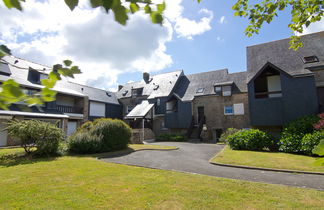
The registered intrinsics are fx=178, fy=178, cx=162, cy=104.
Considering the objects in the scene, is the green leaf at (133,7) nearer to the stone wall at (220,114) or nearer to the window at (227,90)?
the stone wall at (220,114)

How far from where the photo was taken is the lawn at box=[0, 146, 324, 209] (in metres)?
4.52

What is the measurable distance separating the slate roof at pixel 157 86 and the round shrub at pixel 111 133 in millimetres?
13840

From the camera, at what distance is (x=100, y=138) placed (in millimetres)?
13344

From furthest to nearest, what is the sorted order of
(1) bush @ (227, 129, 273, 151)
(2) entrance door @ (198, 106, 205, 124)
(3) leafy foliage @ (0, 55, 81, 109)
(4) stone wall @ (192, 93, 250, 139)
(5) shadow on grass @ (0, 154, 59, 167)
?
(2) entrance door @ (198, 106, 205, 124) < (4) stone wall @ (192, 93, 250, 139) < (1) bush @ (227, 129, 273, 151) < (5) shadow on grass @ (0, 154, 59, 167) < (3) leafy foliage @ (0, 55, 81, 109)

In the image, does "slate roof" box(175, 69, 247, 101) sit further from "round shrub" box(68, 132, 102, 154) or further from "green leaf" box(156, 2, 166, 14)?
"green leaf" box(156, 2, 166, 14)

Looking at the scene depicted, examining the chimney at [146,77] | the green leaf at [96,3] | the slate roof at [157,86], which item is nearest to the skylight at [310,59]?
the slate roof at [157,86]

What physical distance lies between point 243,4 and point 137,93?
28474 mm

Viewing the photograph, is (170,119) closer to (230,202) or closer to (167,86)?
(167,86)

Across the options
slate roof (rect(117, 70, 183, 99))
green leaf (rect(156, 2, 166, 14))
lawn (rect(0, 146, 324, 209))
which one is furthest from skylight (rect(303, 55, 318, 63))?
green leaf (rect(156, 2, 166, 14))

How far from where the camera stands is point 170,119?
25.9 metres

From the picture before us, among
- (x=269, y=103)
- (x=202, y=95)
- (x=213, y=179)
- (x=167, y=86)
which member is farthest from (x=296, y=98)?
(x=167, y=86)

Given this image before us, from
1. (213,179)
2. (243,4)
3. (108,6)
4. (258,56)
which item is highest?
(258,56)

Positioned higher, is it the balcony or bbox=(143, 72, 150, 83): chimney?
bbox=(143, 72, 150, 83): chimney

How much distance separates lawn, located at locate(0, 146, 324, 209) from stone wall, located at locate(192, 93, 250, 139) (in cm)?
1646
